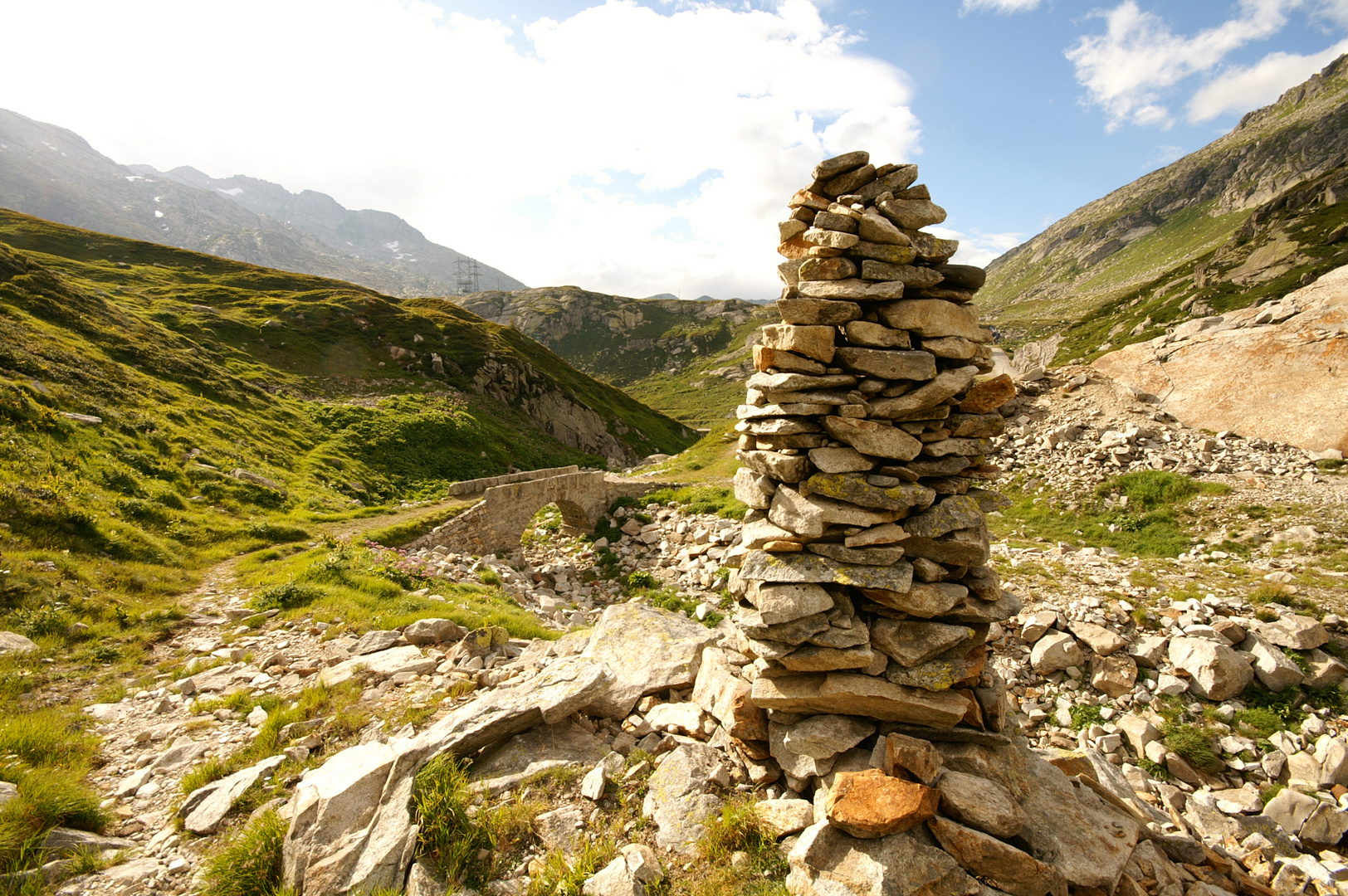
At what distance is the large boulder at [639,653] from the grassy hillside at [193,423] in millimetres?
9220

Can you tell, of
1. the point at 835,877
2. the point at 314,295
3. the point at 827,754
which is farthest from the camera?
the point at 314,295

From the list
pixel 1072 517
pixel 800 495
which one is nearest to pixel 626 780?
pixel 800 495

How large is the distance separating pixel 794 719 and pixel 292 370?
52.4m

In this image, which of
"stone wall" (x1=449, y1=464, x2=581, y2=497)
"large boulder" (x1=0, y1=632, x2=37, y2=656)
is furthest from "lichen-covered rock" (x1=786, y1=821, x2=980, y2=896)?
"stone wall" (x1=449, y1=464, x2=581, y2=497)

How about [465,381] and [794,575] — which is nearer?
[794,575]

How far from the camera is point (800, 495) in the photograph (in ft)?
22.8

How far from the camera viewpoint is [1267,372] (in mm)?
22672

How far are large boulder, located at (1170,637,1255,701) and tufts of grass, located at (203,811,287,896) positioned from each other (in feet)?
56.8

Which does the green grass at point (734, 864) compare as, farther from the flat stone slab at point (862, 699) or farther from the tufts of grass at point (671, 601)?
the tufts of grass at point (671, 601)

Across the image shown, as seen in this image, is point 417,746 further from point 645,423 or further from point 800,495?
point 645,423

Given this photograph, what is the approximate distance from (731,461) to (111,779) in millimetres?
33562

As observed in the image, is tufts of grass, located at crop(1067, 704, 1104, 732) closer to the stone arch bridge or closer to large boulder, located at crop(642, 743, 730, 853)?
large boulder, located at crop(642, 743, 730, 853)

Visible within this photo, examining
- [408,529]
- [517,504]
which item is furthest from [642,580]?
[408,529]

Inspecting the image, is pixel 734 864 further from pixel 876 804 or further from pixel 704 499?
pixel 704 499
